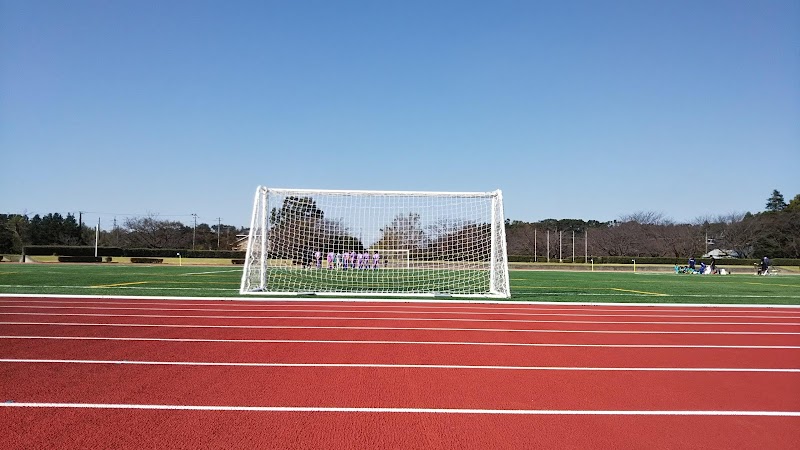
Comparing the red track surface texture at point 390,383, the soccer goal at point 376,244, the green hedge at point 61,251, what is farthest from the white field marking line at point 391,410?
the green hedge at point 61,251

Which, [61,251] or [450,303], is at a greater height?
[61,251]

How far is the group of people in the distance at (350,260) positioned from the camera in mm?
18812

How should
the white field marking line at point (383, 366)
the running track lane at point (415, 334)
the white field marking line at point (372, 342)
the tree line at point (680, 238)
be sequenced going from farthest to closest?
the tree line at point (680, 238) → the running track lane at point (415, 334) → the white field marking line at point (372, 342) → the white field marking line at point (383, 366)

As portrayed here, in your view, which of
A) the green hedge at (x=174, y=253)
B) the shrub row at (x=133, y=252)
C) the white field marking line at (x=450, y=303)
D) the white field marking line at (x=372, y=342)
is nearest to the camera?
the white field marking line at (x=372, y=342)

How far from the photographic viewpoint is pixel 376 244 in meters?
18.4

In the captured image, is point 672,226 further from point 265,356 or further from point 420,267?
point 265,356

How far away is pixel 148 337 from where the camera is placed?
7082 millimetres

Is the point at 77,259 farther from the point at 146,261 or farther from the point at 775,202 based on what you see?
the point at 775,202

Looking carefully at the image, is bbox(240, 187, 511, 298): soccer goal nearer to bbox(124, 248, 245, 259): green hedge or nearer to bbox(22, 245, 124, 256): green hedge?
bbox(124, 248, 245, 259): green hedge

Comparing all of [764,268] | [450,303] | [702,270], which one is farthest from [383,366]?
[764,268]

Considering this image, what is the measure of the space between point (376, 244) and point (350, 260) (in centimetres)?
149

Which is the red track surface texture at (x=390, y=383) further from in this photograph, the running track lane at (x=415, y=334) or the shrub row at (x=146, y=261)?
the shrub row at (x=146, y=261)

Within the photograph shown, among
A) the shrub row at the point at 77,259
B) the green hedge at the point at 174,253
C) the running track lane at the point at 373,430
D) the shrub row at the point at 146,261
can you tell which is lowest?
the running track lane at the point at 373,430

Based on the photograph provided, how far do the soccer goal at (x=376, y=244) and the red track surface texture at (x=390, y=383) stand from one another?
21.2ft
